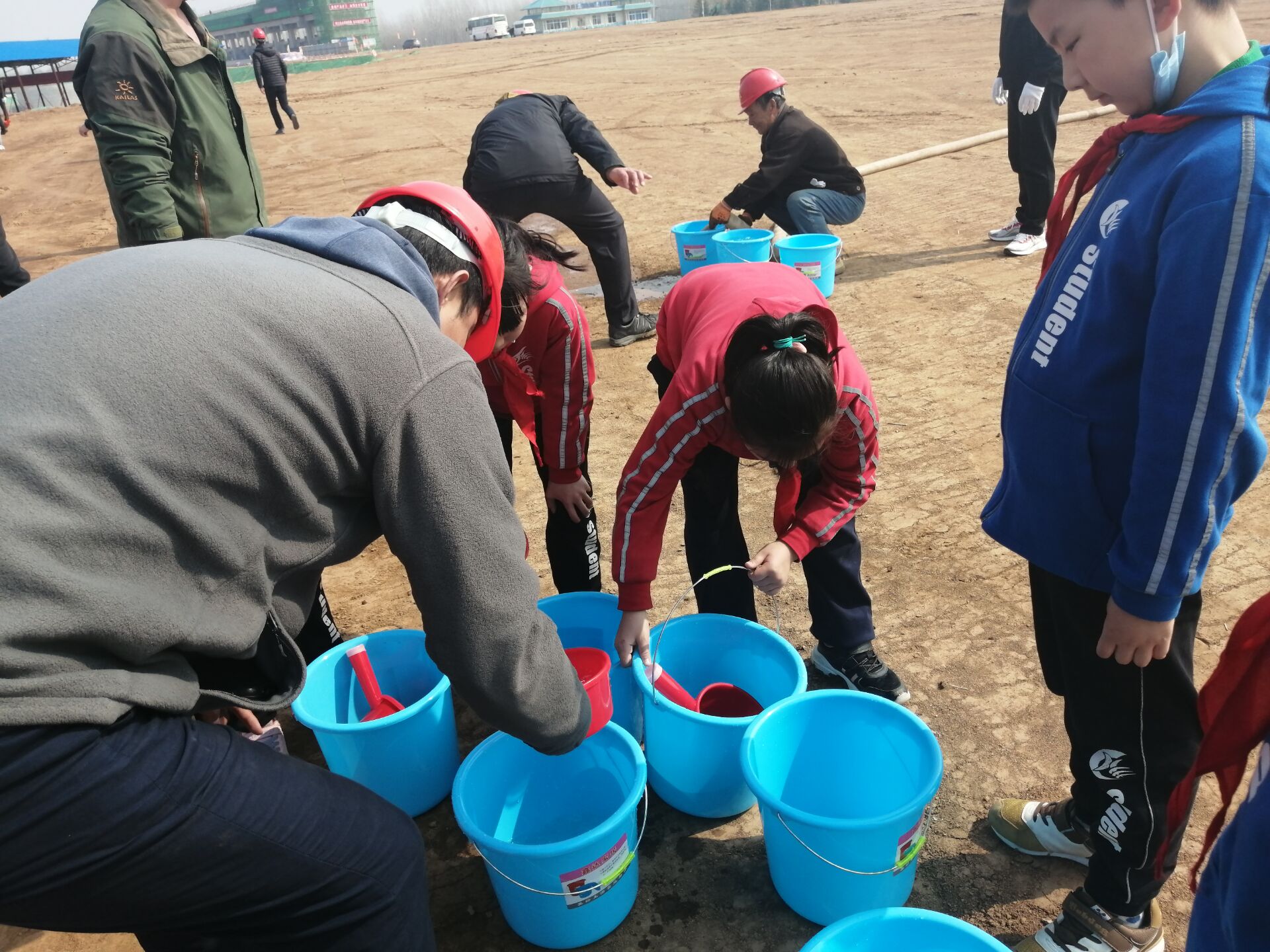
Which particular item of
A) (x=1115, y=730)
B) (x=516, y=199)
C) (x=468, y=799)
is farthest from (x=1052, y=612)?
(x=516, y=199)

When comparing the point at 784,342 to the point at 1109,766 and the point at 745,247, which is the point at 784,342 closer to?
the point at 1109,766

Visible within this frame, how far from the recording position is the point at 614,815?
1.67 meters

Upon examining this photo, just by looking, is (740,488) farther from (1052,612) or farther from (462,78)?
(462,78)

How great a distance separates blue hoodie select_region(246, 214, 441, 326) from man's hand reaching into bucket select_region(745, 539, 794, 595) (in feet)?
3.46

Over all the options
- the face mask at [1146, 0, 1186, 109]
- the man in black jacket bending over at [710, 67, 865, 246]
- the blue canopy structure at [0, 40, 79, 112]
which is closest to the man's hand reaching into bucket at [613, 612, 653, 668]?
→ the face mask at [1146, 0, 1186, 109]

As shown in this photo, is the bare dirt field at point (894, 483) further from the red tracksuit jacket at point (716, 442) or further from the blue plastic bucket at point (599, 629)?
the red tracksuit jacket at point (716, 442)

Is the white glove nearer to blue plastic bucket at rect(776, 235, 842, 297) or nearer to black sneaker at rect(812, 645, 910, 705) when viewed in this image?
blue plastic bucket at rect(776, 235, 842, 297)

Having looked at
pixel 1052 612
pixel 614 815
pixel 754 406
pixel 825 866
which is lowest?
pixel 825 866

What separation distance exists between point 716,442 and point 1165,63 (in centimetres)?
109

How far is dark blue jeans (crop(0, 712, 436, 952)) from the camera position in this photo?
3.03ft

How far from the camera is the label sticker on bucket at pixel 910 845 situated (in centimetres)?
168

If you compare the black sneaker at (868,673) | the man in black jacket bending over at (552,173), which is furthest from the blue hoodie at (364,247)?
the man in black jacket bending over at (552,173)

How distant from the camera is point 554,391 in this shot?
240 cm

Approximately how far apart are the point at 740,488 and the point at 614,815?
2038 millimetres
